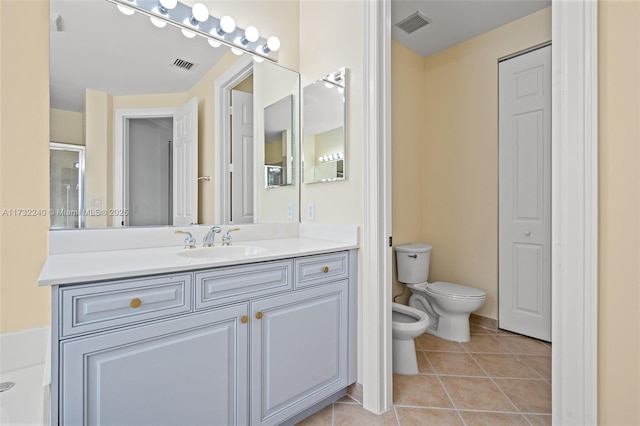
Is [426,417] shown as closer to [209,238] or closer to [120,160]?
[209,238]

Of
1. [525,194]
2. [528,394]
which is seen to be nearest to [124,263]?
[528,394]

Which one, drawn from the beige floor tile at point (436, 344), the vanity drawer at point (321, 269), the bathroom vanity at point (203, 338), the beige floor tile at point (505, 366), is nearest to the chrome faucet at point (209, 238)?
the bathroom vanity at point (203, 338)

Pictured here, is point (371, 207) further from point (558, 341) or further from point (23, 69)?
point (23, 69)

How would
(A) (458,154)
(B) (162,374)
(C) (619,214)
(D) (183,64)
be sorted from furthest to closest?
(A) (458,154) < (D) (183,64) < (B) (162,374) < (C) (619,214)

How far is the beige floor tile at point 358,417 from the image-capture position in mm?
1537

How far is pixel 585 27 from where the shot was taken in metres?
0.97

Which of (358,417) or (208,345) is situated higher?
(208,345)

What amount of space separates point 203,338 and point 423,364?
1.62m

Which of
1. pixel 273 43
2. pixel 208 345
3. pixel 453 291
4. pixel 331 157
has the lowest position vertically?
pixel 453 291

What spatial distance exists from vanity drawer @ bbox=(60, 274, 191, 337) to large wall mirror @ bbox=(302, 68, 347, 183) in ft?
3.48

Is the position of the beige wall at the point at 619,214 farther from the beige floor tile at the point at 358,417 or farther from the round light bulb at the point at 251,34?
the round light bulb at the point at 251,34

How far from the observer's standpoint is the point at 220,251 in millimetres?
1659

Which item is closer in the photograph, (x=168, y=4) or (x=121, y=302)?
(x=121, y=302)

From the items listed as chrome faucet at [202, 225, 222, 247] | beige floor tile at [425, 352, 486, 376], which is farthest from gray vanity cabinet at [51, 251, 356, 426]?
beige floor tile at [425, 352, 486, 376]
